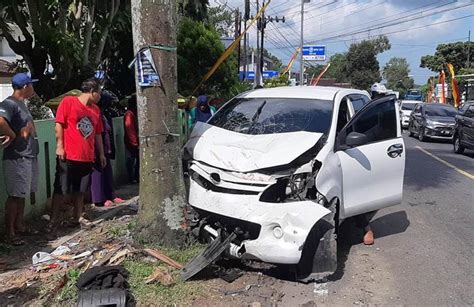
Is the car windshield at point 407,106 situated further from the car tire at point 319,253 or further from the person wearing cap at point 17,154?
the person wearing cap at point 17,154

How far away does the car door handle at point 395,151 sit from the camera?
6391 millimetres

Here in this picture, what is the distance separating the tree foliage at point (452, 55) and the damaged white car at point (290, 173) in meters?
62.9

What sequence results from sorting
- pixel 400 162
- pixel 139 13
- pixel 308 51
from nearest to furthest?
1. pixel 139 13
2. pixel 400 162
3. pixel 308 51

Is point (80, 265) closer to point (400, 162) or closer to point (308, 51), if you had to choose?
point (400, 162)

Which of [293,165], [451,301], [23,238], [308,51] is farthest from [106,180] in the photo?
[308,51]

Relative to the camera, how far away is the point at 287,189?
493 cm

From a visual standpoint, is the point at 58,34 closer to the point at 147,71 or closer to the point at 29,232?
the point at 29,232

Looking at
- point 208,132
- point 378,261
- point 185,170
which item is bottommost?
point 378,261

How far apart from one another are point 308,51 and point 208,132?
46.2 meters

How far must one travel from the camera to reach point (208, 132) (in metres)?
5.98

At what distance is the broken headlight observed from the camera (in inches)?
191

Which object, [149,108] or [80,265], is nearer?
[80,265]

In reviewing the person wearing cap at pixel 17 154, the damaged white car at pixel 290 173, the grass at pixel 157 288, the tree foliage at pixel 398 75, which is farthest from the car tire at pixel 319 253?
the tree foliage at pixel 398 75

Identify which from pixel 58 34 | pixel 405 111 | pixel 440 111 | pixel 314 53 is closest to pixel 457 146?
pixel 440 111
